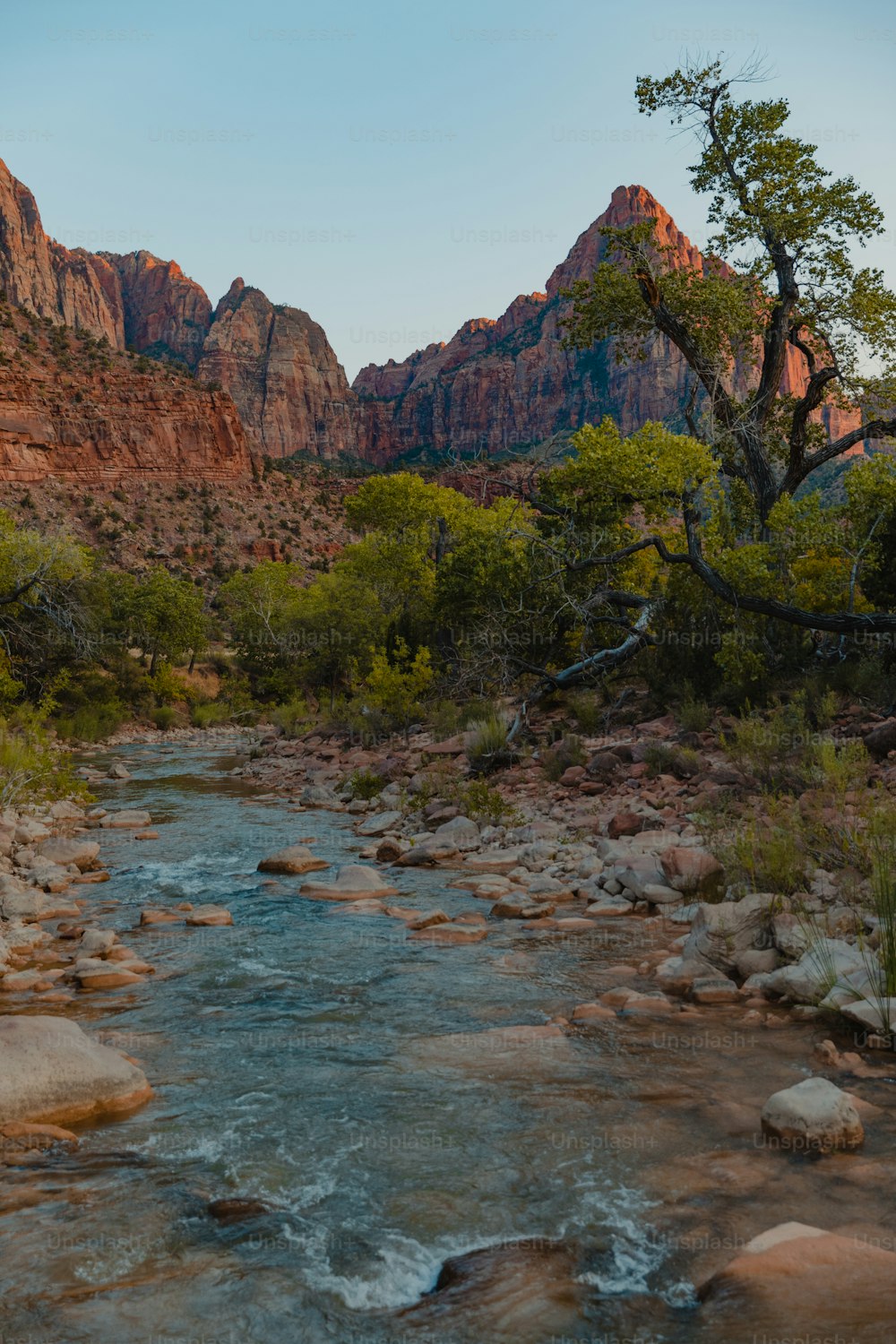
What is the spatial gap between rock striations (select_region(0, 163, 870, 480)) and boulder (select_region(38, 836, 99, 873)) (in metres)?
75.2

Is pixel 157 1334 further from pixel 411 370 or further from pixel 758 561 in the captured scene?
pixel 411 370

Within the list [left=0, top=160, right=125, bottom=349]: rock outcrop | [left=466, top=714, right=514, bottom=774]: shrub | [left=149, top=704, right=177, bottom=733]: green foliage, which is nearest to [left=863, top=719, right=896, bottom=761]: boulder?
[left=466, top=714, right=514, bottom=774]: shrub

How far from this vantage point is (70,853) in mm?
11320

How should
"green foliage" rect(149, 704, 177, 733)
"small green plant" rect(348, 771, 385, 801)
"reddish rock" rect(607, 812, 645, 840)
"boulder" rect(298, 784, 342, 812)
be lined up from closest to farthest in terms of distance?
"reddish rock" rect(607, 812, 645, 840) < "small green plant" rect(348, 771, 385, 801) < "boulder" rect(298, 784, 342, 812) < "green foliage" rect(149, 704, 177, 733)

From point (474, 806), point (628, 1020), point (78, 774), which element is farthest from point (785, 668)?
point (78, 774)

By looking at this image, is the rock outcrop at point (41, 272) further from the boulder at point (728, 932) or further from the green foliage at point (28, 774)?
the boulder at point (728, 932)

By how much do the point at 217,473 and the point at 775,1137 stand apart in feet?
256

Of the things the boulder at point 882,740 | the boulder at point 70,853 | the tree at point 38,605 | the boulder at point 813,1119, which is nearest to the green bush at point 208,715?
the tree at point 38,605

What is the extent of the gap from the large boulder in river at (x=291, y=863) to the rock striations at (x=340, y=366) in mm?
76389

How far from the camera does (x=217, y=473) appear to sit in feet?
251

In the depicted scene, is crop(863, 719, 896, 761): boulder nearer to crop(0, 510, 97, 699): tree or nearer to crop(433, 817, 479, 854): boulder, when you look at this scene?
crop(433, 817, 479, 854): boulder

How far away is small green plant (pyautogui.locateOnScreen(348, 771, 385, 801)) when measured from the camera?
51.7 ft

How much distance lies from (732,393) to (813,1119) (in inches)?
527

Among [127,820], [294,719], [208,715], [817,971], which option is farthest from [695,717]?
[208,715]
